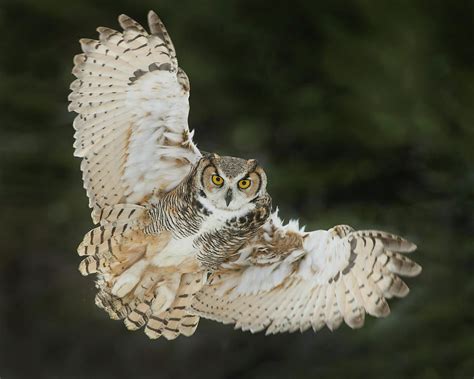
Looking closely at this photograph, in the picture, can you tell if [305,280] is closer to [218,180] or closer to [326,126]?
[218,180]

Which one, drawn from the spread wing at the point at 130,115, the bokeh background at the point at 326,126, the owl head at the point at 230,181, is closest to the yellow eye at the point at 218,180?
the owl head at the point at 230,181

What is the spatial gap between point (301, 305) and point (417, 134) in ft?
5.15

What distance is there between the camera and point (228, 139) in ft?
12.2

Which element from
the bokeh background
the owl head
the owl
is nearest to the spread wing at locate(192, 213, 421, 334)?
the owl

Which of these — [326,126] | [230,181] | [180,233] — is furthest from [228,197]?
[326,126]

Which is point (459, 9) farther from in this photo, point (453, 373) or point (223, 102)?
point (453, 373)

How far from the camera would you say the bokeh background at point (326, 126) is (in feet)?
12.1

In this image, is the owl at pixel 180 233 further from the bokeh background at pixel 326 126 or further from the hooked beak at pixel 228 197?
the bokeh background at pixel 326 126

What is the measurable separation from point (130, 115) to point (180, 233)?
0.32 metres

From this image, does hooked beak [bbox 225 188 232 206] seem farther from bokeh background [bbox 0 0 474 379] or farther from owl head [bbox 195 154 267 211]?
Answer: bokeh background [bbox 0 0 474 379]

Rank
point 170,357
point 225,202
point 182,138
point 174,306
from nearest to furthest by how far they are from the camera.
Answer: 1. point 225,202
2. point 182,138
3. point 174,306
4. point 170,357

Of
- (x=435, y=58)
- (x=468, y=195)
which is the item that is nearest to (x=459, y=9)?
(x=435, y=58)

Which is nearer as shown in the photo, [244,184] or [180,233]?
[244,184]

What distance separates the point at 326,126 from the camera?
148 inches
